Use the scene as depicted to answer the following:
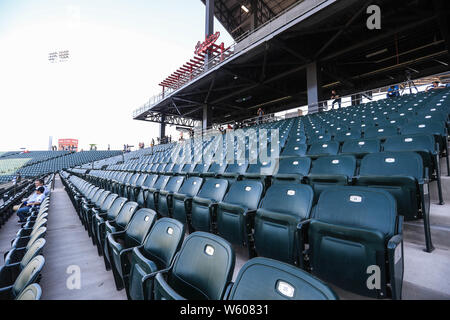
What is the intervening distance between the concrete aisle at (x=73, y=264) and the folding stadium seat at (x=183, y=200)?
0.91m

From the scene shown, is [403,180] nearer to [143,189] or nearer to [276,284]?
[276,284]

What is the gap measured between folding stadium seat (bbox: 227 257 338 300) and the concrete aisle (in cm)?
Answer: 136

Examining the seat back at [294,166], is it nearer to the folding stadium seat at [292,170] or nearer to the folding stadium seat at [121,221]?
the folding stadium seat at [292,170]

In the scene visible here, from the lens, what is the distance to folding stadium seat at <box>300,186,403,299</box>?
1093mm

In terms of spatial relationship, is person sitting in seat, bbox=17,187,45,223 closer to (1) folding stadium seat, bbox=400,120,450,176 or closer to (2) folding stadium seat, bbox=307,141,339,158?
(2) folding stadium seat, bbox=307,141,339,158

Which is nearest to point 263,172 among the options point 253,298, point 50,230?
point 253,298

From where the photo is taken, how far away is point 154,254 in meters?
1.39

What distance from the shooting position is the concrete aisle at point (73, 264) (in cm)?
171

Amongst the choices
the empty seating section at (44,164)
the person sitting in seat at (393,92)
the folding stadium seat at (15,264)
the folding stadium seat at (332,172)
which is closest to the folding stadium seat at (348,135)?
the folding stadium seat at (332,172)

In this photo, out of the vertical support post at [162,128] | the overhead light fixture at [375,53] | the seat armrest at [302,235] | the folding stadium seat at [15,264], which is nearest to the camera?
the seat armrest at [302,235]

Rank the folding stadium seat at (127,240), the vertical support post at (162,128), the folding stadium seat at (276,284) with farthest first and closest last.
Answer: the vertical support post at (162,128)
the folding stadium seat at (127,240)
the folding stadium seat at (276,284)
